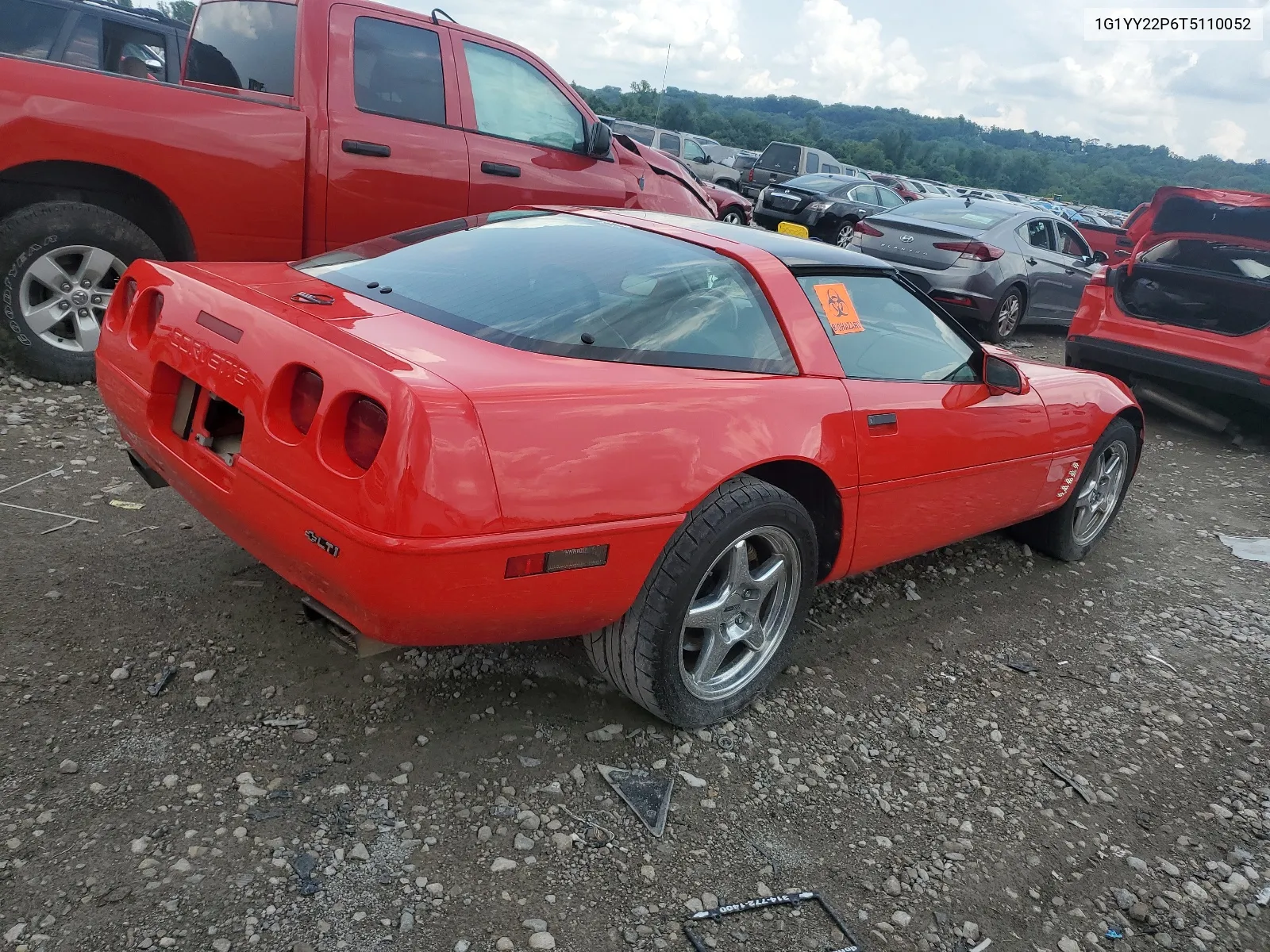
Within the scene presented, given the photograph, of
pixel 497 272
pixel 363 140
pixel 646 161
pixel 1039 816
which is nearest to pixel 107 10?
pixel 363 140

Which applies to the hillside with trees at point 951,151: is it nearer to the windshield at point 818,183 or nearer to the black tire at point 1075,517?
the windshield at point 818,183

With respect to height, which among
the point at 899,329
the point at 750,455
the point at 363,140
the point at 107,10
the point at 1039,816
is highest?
the point at 107,10

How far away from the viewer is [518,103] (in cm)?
566

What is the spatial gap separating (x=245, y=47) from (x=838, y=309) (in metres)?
3.82

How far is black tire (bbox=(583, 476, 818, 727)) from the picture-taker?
2.43 m

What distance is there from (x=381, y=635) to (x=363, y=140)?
364cm

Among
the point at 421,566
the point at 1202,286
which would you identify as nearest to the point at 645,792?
the point at 421,566

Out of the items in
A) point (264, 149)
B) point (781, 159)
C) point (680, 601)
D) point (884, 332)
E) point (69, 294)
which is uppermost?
point (781, 159)

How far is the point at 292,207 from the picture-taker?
485cm

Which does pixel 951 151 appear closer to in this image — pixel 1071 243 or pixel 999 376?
pixel 1071 243

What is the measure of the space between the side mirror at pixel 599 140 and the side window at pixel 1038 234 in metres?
5.53

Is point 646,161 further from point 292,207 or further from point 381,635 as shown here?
point 381,635

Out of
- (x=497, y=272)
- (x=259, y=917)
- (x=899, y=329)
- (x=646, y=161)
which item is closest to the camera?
(x=259, y=917)

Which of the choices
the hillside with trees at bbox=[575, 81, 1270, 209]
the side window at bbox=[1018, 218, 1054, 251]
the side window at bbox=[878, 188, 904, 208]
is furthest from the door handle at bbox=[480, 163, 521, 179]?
the hillside with trees at bbox=[575, 81, 1270, 209]
